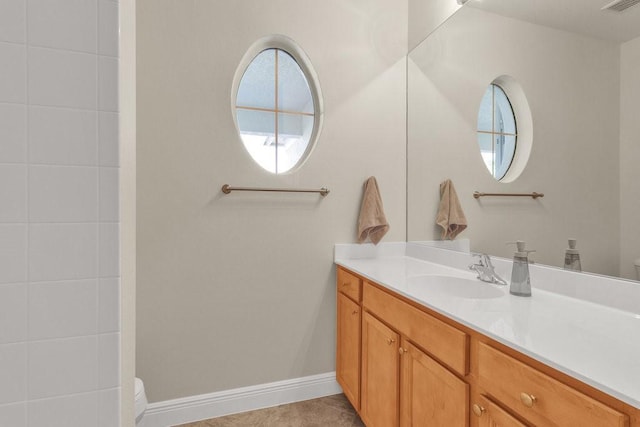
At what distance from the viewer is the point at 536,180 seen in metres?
1.35

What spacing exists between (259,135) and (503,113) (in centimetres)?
128

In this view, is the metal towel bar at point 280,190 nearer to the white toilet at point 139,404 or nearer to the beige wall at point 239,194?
the beige wall at point 239,194

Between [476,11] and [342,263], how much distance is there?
4.89ft

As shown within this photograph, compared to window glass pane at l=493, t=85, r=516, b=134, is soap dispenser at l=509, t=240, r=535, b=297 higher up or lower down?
lower down

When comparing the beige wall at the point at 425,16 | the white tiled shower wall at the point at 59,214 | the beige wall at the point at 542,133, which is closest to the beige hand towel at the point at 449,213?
Result: the beige wall at the point at 542,133

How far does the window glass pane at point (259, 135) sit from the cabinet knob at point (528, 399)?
5.11ft

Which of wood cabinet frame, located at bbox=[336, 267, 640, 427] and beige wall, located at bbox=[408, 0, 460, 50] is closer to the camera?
wood cabinet frame, located at bbox=[336, 267, 640, 427]

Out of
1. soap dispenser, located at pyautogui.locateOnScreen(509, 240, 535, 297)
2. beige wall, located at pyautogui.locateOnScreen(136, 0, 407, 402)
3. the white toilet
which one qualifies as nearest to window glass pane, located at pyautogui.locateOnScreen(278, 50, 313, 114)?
beige wall, located at pyautogui.locateOnScreen(136, 0, 407, 402)

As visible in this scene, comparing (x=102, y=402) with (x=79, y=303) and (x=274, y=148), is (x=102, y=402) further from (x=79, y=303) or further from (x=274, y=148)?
(x=274, y=148)

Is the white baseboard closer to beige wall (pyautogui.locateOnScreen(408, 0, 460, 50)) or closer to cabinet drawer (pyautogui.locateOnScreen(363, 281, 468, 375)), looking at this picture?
cabinet drawer (pyautogui.locateOnScreen(363, 281, 468, 375))

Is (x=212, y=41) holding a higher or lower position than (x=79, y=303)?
higher

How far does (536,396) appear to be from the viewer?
29.0 inches

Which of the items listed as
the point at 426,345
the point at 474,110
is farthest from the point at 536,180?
the point at 426,345

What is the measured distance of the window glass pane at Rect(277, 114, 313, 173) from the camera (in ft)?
6.46
